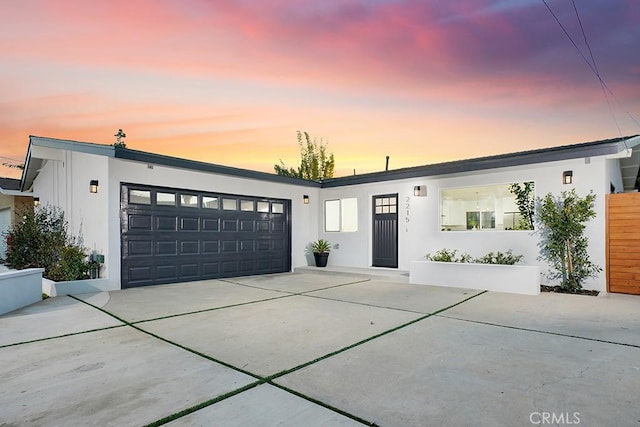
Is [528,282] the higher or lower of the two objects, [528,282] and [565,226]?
the lower

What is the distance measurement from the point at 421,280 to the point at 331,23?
5727mm

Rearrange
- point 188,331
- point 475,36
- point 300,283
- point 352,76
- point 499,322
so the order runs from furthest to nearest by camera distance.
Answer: point 352,76, point 300,283, point 475,36, point 499,322, point 188,331

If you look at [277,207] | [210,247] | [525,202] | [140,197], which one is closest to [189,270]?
[210,247]

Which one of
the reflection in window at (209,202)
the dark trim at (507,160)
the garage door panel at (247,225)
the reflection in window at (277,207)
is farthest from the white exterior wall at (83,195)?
the dark trim at (507,160)

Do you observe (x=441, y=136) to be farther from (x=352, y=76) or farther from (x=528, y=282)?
(x=528, y=282)

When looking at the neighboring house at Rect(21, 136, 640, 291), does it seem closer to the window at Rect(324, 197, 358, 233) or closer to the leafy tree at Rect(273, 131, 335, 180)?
the window at Rect(324, 197, 358, 233)

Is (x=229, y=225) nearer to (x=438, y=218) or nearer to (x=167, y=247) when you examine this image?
(x=167, y=247)

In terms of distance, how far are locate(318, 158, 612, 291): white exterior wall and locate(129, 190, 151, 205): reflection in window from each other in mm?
5160

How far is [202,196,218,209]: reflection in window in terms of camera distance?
823 centimetres

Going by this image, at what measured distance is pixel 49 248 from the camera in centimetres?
719

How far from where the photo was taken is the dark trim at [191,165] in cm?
687

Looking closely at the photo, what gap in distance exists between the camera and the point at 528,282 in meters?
6.20

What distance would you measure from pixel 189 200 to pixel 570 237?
7917mm

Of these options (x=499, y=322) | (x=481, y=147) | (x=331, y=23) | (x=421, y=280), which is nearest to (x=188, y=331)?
(x=499, y=322)
